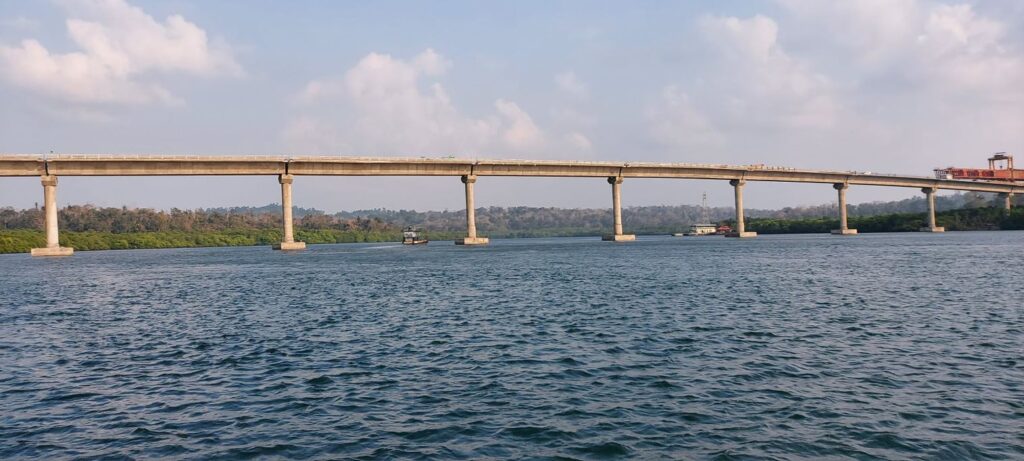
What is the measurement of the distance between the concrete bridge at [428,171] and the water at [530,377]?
270ft

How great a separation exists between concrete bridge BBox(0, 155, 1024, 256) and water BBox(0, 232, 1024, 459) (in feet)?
270

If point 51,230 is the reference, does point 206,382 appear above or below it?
below

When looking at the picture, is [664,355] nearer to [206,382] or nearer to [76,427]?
[206,382]

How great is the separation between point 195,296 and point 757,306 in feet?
115

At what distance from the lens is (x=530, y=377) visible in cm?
1808

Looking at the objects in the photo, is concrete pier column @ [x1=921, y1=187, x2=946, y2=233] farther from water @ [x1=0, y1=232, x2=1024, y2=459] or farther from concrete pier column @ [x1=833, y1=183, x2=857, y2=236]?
water @ [x1=0, y1=232, x2=1024, y2=459]

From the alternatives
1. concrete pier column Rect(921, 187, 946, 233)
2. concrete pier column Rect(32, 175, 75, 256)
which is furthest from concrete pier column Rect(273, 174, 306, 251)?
concrete pier column Rect(921, 187, 946, 233)

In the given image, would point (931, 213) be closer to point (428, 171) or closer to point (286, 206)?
point (428, 171)

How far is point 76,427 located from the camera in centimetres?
1436

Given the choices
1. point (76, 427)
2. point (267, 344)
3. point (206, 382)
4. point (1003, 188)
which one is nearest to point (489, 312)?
point (267, 344)

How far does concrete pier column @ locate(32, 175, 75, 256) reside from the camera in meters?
110

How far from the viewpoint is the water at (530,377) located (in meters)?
12.8

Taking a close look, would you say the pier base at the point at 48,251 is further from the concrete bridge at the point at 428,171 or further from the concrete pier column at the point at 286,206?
the concrete pier column at the point at 286,206

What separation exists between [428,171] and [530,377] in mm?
120399
